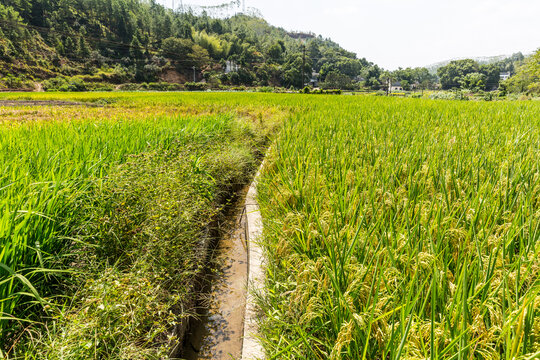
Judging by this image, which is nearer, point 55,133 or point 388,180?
point 388,180

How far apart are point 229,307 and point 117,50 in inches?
3107

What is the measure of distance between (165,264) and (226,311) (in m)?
0.57

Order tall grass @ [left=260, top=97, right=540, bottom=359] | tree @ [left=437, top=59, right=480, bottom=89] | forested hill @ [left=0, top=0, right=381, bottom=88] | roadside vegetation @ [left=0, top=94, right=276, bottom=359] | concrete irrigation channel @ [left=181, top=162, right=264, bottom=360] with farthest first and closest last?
tree @ [left=437, top=59, right=480, bottom=89]
forested hill @ [left=0, top=0, right=381, bottom=88]
concrete irrigation channel @ [left=181, top=162, right=264, bottom=360]
roadside vegetation @ [left=0, top=94, right=276, bottom=359]
tall grass @ [left=260, top=97, right=540, bottom=359]

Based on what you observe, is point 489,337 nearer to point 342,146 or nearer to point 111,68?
point 342,146

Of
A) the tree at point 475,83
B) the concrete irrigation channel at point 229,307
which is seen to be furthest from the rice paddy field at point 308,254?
the tree at point 475,83

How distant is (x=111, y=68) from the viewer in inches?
2201

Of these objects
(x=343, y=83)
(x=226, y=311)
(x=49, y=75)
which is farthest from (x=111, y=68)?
(x=226, y=311)

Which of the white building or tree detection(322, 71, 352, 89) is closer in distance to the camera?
the white building

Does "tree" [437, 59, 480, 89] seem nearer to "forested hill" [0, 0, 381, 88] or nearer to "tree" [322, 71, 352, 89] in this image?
"forested hill" [0, 0, 381, 88]

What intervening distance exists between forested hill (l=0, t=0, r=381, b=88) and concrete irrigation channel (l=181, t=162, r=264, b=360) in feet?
155

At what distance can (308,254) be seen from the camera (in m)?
1.55

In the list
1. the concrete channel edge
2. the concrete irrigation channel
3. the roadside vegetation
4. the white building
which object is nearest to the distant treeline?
the white building

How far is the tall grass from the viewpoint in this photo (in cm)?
82

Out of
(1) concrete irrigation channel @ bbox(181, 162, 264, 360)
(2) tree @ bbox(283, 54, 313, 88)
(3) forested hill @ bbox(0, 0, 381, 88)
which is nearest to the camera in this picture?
(1) concrete irrigation channel @ bbox(181, 162, 264, 360)
